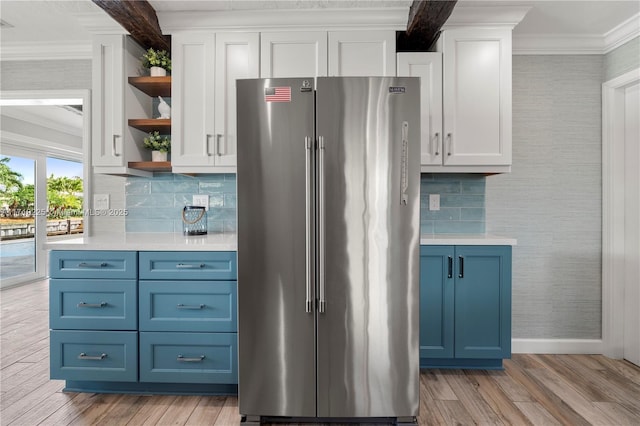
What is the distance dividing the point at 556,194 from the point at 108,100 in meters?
3.48

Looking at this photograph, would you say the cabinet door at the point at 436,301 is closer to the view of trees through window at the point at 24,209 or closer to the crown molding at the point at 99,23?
the crown molding at the point at 99,23

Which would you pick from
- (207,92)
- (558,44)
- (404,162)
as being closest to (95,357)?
(207,92)

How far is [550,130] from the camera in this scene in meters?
2.83

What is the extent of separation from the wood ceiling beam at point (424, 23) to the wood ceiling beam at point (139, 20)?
1.70m

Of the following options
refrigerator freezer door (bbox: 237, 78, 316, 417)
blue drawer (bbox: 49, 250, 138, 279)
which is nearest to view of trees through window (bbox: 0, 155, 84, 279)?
blue drawer (bbox: 49, 250, 138, 279)

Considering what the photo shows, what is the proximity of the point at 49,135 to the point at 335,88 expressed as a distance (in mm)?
5752

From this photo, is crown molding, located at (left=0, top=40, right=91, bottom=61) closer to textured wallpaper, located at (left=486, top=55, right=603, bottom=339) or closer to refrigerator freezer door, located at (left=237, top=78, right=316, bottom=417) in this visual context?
refrigerator freezer door, located at (left=237, top=78, right=316, bottom=417)

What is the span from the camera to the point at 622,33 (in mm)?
2648

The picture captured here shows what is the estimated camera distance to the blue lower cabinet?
238 cm

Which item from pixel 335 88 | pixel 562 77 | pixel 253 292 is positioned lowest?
pixel 253 292

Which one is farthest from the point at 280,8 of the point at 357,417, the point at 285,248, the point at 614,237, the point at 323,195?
the point at 614,237

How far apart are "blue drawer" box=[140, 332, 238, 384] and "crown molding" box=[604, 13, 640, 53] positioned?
3523 mm

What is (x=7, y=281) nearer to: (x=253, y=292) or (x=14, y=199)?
(x=14, y=199)

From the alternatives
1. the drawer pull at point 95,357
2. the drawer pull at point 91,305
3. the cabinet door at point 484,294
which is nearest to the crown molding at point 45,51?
Answer: the drawer pull at point 91,305
